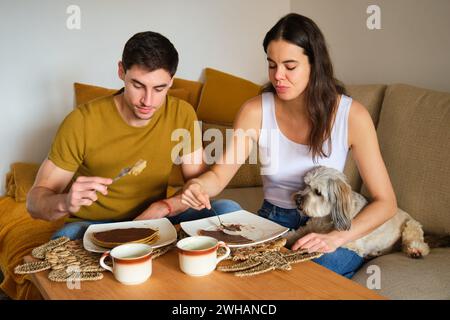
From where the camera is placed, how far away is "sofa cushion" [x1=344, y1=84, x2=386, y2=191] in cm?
218

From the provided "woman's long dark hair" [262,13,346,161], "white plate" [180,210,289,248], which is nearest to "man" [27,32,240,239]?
"white plate" [180,210,289,248]

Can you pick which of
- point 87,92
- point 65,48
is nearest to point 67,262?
point 87,92

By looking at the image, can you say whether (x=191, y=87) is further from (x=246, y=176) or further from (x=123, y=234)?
(x=123, y=234)

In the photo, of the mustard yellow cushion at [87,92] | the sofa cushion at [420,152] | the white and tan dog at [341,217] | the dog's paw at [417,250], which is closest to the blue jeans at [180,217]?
the white and tan dog at [341,217]

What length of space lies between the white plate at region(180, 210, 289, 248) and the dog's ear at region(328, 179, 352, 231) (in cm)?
25

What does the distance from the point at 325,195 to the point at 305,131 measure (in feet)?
0.81

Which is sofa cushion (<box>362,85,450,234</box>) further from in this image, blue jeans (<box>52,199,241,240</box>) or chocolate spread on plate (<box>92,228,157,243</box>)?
chocolate spread on plate (<box>92,228,157,243</box>)

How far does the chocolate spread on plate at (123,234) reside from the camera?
1201 millimetres

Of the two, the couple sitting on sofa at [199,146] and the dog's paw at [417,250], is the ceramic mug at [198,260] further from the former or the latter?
the dog's paw at [417,250]

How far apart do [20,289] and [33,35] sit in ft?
Result: 4.95

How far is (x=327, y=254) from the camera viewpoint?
146 cm

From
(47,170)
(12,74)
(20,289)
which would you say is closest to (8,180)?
(12,74)
